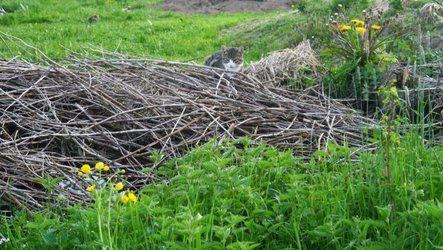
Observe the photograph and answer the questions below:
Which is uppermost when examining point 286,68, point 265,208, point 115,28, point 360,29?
point 360,29

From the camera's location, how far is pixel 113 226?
4.12 m

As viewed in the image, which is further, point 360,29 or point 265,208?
point 360,29

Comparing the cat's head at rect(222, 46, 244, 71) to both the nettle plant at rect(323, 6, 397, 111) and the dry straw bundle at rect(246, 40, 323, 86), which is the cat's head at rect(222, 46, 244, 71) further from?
the nettle plant at rect(323, 6, 397, 111)

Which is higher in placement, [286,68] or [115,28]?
[286,68]

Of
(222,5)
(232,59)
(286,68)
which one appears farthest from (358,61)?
(222,5)

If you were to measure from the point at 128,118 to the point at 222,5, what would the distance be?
1458 cm

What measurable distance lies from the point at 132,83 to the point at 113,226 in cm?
303

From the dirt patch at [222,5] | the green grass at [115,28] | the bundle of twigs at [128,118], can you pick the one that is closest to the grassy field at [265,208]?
the bundle of twigs at [128,118]

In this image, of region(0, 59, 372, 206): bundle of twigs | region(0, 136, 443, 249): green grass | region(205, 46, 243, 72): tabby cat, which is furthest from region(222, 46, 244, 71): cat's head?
region(0, 136, 443, 249): green grass

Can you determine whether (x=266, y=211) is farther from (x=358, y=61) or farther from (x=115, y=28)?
(x=115, y=28)

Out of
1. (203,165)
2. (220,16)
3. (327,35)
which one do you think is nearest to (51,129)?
(203,165)

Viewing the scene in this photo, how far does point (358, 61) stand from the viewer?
760 cm

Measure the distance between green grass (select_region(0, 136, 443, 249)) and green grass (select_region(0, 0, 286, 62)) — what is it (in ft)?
22.7

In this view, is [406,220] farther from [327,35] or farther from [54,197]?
[327,35]
